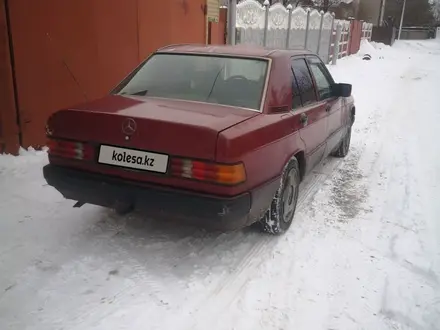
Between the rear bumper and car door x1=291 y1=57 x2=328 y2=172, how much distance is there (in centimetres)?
96

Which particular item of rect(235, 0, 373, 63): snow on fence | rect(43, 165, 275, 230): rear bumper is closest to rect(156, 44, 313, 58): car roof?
rect(43, 165, 275, 230): rear bumper

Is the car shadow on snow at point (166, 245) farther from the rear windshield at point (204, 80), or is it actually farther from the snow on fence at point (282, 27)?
the snow on fence at point (282, 27)

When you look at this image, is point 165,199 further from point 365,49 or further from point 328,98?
point 365,49

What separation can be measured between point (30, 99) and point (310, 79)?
339 cm

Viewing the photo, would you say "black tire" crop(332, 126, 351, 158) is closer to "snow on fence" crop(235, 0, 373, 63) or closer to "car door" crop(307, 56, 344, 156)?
"car door" crop(307, 56, 344, 156)

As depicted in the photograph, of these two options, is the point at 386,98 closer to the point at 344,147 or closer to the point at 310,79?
the point at 344,147

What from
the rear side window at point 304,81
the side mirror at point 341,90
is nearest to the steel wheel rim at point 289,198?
the rear side window at point 304,81

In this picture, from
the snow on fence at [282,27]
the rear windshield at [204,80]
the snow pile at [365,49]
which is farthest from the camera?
the snow pile at [365,49]

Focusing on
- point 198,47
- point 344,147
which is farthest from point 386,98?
point 198,47

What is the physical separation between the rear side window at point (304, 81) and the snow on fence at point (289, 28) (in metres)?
3.28

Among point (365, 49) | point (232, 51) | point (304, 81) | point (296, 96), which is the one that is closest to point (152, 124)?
point (232, 51)

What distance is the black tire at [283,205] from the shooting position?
3529 millimetres

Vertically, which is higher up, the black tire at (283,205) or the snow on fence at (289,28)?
the snow on fence at (289,28)

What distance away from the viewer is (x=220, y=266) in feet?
10.4
